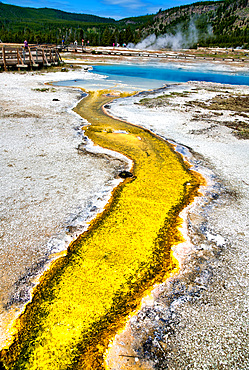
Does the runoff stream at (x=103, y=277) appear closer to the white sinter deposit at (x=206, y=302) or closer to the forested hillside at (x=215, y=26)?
the white sinter deposit at (x=206, y=302)

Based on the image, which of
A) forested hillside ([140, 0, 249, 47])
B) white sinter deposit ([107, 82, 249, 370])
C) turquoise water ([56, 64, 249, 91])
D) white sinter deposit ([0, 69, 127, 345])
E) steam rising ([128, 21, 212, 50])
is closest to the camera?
white sinter deposit ([107, 82, 249, 370])

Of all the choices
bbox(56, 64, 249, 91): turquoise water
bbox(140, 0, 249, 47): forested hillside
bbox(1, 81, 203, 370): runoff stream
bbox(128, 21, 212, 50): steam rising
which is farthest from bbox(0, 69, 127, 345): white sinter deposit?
bbox(128, 21, 212, 50): steam rising

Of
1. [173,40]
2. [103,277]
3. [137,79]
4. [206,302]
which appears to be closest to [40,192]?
[103,277]

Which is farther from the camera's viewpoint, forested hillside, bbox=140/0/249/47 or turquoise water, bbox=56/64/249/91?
forested hillside, bbox=140/0/249/47

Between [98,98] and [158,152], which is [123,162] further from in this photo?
[98,98]

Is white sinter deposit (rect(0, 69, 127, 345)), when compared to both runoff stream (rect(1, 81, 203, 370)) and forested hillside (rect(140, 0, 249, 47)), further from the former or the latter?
forested hillside (rect(140, 0, 249, 47))

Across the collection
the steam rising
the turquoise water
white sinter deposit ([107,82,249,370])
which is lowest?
white sinter deposit ([107,82,249,370])

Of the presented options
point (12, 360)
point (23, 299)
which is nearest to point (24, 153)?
point (23, 299)
